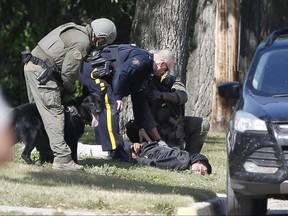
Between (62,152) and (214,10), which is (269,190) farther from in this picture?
(214,10)

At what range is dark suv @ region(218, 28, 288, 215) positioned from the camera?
972cm

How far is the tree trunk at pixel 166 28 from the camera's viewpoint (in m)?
16.7

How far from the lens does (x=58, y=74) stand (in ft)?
41.4

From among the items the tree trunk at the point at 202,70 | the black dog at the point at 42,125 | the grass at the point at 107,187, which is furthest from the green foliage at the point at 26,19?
the black dog at the point at 42,125

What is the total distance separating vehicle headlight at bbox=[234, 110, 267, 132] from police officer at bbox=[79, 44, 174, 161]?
3.44 m

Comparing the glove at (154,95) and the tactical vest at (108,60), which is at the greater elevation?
the tactical vest at (108,60)

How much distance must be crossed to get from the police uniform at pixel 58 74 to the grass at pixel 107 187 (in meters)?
0.41

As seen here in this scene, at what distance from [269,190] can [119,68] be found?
4.01 metres

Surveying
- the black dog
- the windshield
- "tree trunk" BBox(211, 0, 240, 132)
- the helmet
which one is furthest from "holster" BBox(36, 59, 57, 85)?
"tree trunk" BBox(211, 0, 240, 132)

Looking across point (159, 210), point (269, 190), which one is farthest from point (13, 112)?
point (269, 190)

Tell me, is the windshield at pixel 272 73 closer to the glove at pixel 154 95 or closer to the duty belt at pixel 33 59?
the duty belt at pixel 33 59

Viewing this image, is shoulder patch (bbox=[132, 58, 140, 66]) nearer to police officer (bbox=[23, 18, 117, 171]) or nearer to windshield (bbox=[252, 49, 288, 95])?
police officer (bbox=[23, 18, 117, 171])

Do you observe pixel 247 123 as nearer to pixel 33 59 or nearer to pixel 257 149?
pixel 257 149

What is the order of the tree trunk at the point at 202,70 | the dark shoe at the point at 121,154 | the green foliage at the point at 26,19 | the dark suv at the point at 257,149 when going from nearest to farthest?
the dark suv at the point at 257,149 < the dark shoe at the point at 121,154 < the tree trunk at the point at 202,70 < the green foliage at the point at 26,19
